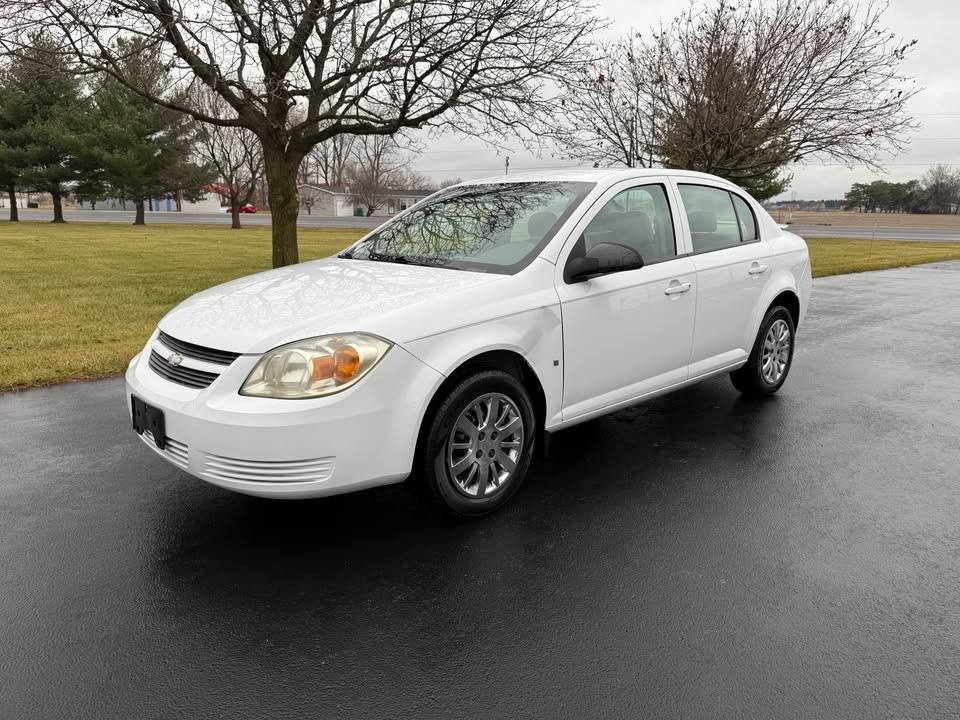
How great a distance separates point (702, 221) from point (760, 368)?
4.64 ft

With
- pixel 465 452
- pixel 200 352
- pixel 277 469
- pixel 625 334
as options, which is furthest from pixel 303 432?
pixel 625 334

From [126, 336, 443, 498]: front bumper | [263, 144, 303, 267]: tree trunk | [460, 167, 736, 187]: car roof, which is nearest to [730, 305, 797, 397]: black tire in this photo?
[460, 167, 736, 187]: car roof

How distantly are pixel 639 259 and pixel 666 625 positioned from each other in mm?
1986

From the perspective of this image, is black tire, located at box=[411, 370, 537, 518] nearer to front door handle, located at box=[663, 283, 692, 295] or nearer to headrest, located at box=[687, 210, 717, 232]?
front door handle, located at box=[663, 283, 692, 295]

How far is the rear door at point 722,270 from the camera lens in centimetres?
502

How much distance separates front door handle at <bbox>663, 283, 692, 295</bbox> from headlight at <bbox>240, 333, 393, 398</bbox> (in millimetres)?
2124

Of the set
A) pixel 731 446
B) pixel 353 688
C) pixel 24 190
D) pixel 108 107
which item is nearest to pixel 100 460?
pixel 353 688

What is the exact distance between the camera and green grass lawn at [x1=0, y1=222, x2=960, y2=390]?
726cm

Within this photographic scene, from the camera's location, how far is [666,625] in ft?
9.40

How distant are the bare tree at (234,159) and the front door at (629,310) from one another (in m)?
45.3

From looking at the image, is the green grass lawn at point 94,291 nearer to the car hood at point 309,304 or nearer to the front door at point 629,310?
the car hood at point 309,304

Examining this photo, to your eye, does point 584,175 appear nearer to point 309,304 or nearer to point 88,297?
point 309,304

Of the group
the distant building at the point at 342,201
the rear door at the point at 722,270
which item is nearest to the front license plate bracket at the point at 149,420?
the rear door at the point at 722,270

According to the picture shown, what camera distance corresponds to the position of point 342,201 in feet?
285
